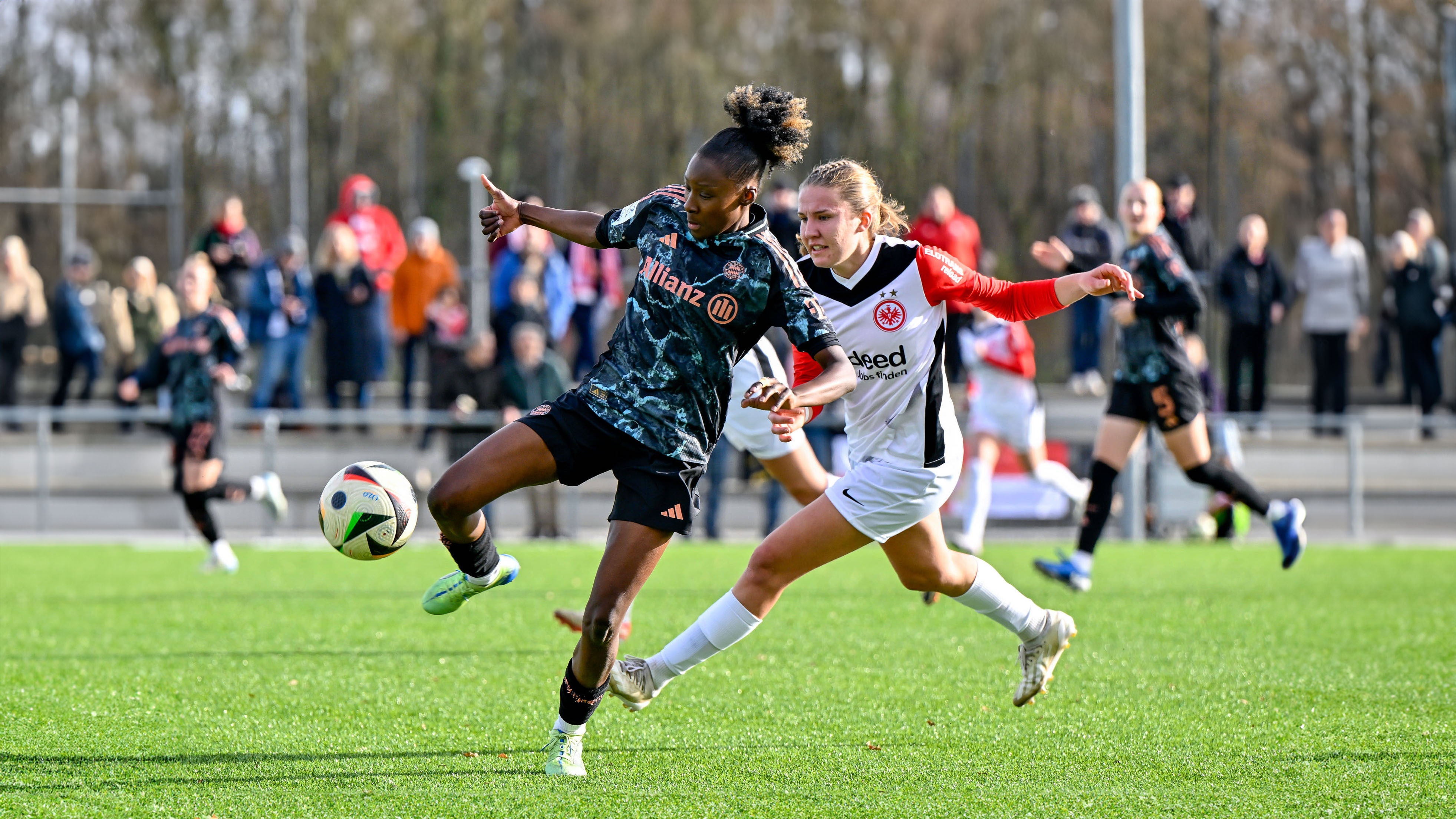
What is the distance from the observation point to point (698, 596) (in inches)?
371

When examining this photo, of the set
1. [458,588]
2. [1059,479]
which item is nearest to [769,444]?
[458,588]

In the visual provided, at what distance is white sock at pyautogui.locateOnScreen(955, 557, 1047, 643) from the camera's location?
557 cm

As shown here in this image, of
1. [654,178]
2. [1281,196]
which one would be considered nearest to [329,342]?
[654,178]

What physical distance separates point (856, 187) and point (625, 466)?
1.21 meters

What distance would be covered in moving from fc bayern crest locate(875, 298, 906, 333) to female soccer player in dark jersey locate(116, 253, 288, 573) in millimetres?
6943

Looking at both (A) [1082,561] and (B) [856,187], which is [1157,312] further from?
(B) [856,187]

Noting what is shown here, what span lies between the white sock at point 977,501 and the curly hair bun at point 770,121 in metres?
6.89

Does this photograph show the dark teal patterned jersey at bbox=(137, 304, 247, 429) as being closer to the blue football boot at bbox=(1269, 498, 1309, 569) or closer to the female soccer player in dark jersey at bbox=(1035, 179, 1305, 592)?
the female soccer player in dark jersey at bbox=(1035, 179, 1305, 592)

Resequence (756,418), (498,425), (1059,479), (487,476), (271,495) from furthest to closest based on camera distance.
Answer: (498,425)
(1059,479)
(271,495)
(756,418)
(487,476)

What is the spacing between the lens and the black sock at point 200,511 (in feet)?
35.9

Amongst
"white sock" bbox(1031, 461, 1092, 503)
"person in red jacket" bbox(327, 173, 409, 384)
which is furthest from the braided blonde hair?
"person in red jacket" bbox(327, 173, 409, 384)

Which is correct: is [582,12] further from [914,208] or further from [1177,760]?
[1177,760]

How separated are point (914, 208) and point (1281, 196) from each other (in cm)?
681

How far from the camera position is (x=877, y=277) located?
17.4 feet
